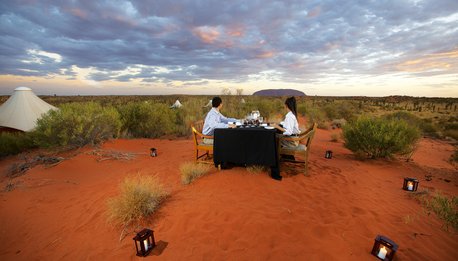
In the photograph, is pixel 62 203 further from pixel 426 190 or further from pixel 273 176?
pixel 426 190

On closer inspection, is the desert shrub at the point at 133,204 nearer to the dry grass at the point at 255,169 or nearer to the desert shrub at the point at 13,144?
the dry grass at the point at 255,169

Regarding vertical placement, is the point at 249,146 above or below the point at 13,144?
above

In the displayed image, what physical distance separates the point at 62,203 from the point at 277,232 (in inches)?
156

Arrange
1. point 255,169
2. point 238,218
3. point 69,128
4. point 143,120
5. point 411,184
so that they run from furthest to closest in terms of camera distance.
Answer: point 143,120 → point 69,128 → point 255,169 → point 411,184 → point 238,218

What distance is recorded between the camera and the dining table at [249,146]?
4352 millimetres

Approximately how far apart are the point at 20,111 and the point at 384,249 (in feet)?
43.7

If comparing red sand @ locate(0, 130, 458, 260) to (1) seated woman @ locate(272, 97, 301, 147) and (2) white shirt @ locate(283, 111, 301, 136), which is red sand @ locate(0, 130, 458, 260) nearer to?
(1) seated woman @ locate(272, 97, 301, 147)

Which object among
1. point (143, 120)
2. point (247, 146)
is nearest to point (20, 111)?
point (143, 120)

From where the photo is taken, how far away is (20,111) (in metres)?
9.87

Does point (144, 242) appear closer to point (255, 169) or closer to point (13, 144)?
point (255, 169)

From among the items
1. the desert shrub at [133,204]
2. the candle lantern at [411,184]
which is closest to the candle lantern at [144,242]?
the desert shrub at [133,204]

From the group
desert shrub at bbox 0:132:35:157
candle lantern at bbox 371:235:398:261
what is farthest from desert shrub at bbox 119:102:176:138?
candle lantern at bbox 371:235:398:261

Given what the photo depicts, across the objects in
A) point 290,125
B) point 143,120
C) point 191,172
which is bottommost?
point 191,172

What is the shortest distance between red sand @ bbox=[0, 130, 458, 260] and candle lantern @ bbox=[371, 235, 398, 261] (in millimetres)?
128
